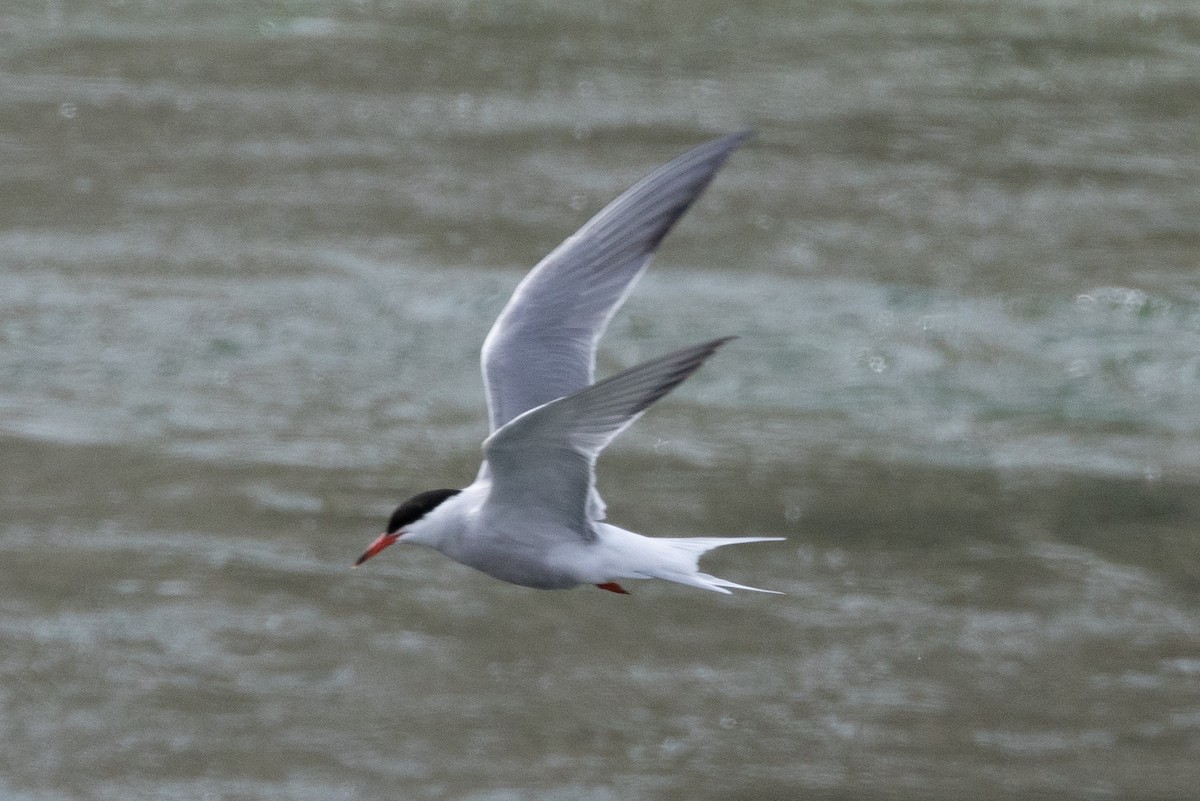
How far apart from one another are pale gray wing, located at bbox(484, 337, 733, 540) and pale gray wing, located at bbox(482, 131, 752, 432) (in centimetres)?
34

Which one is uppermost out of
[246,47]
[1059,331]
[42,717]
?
[246,47]

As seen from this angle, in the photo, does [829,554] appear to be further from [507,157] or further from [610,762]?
[507,157]

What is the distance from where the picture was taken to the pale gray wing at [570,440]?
3.26m

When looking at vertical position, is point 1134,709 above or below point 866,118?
below

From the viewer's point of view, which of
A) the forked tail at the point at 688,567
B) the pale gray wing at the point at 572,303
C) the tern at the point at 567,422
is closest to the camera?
the tern at the point at 567,422

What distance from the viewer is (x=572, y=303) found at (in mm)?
4227

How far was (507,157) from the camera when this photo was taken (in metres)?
10.3

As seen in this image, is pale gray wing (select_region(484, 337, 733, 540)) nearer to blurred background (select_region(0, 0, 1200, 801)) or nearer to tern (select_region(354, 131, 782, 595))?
tern (select_region(354, 131, 782, 595))

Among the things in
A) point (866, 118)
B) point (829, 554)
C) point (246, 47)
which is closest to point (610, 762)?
point (829, 554)

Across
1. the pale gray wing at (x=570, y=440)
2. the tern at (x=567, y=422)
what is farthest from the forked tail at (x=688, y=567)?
the pale gray wing at (x=570, y=440)

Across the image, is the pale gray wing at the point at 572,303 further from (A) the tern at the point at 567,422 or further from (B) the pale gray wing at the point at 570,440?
(B) the pale gray wing at the point at 570,440

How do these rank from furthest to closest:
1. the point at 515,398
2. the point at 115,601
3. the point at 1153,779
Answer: the point at 115,601, the point at 1153,779, the point at 515,398

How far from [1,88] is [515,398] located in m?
8.23

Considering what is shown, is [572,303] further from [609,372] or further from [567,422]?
[609,372]
